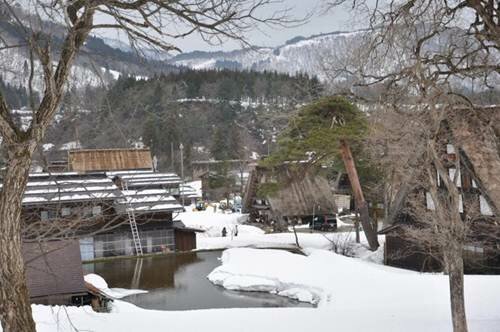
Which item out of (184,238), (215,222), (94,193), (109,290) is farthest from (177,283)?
(215,222)

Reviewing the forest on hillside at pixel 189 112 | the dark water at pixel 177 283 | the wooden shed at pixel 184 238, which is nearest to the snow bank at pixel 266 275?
the dark water at pixel 177 283

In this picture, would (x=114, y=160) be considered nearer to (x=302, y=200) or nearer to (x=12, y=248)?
(x=302, y=200)

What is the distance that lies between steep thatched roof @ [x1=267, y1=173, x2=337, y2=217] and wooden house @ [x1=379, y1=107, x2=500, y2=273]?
11.2 m

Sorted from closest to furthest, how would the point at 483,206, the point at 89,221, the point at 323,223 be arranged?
the point at 89,221
the point at 483,206
the point at 323,223

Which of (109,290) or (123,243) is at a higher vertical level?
(123,243)

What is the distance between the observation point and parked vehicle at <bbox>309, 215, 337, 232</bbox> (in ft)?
102

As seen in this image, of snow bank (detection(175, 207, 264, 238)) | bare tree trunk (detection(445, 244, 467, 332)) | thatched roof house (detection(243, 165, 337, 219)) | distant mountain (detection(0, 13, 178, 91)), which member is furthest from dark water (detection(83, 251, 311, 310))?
distant mountain (detection(0, 13, 178, 91))

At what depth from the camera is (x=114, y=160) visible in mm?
36250

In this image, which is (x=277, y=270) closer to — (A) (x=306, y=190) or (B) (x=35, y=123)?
(A) (x=306, y=190)

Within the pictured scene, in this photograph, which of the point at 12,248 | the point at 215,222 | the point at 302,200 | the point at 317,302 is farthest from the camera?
the point at 215,222

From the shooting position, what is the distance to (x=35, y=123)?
4129mm

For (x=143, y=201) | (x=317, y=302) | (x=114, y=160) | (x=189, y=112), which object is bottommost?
(x=317, y=302)

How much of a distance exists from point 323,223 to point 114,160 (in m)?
15.2

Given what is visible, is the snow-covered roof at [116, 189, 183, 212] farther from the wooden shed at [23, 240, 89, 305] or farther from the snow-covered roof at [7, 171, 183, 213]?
the wooden shed at [23, 240, 89, 305]
